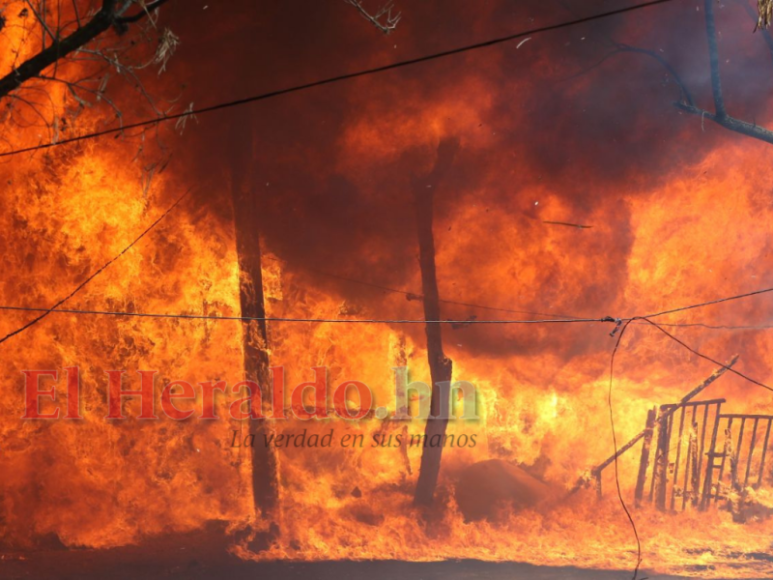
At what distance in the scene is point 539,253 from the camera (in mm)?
6457

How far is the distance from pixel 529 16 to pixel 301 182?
8.44 ft

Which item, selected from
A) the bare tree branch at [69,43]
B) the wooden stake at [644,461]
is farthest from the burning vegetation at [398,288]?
the bare tree branch at [69,43]

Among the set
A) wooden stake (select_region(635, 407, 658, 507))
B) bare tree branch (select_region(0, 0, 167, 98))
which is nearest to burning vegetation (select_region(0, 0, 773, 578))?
wooden stake (select_region(635, 407, 658, 507))

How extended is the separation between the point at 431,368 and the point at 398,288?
2.80 feet

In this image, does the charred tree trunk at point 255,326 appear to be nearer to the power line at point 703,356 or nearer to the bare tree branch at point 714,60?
the power line at point 703,356

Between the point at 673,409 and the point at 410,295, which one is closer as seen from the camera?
the point at 410,295

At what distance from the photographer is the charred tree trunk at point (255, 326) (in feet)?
20.7

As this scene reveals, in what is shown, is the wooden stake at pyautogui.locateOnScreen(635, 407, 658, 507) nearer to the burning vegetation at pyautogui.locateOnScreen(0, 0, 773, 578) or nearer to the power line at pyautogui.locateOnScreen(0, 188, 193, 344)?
the burning vegetation at pyautogui.locateOnScreen(0, 0, 773, 578)

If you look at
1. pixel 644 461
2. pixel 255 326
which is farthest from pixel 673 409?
pixel 255 326

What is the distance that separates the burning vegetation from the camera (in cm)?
611

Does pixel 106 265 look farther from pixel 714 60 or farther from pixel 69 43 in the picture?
pixel 714 60

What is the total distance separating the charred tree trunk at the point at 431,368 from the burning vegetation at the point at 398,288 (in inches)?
1.2

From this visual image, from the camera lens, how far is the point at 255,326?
6.46 metres

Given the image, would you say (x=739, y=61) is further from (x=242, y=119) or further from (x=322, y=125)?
(x=242, y=119)
